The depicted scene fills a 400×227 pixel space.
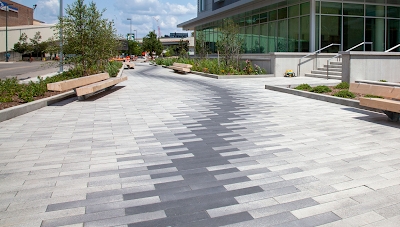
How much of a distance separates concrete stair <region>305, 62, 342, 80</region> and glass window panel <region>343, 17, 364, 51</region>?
420 cm

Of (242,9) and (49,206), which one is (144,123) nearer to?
(49,206)

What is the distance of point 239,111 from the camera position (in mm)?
10398

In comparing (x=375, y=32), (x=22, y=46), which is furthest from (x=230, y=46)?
(x=22, y=46)

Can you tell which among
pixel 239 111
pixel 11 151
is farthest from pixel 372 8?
pixel 11 151

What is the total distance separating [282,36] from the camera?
27.7m

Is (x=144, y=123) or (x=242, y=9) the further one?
(x=242, y=9)

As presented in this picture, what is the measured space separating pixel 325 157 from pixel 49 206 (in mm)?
4025

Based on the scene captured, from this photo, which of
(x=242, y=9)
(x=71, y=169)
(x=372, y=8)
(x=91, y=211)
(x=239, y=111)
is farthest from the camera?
(x=242, y=9)

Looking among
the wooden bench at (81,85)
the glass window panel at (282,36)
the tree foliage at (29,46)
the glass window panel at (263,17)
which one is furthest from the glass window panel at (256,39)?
the tree foliage at (29,46)

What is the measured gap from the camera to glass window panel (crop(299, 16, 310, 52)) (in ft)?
81.4

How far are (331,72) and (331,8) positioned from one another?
248 inches

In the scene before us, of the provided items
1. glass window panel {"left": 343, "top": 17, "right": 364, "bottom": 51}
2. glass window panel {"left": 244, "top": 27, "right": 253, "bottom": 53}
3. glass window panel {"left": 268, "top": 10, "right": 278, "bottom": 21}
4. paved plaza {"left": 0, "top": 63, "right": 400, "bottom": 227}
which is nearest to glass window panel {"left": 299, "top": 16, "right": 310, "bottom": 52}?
glass window panel {"left": 343, "top": 17, "right": 364, "bottom": 51}

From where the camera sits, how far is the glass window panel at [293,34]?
85.0ft

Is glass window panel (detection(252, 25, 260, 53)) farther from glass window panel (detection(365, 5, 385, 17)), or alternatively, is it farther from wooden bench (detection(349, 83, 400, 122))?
wooden bench (detection(349, 83, 400, 122))
